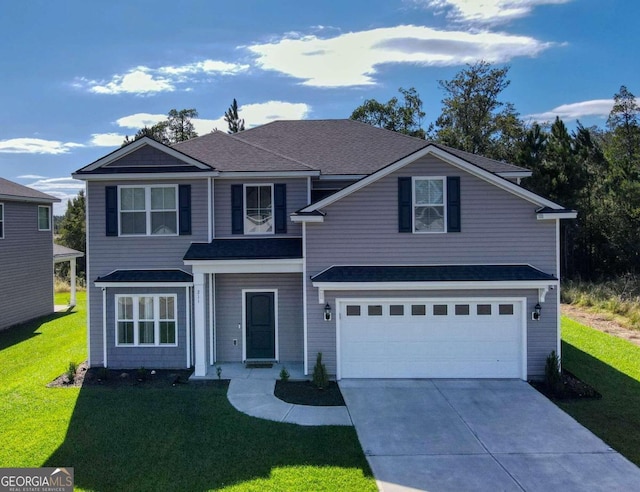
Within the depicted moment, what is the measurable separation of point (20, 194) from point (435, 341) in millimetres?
17472

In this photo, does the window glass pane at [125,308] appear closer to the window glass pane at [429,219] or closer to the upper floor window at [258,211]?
the upper floor window at [258,211]

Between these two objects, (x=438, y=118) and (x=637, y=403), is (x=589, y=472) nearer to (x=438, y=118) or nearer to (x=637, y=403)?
(x=637, y=403)

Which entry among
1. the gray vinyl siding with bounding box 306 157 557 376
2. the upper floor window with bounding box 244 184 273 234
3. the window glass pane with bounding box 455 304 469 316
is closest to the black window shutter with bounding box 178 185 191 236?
the upper floor window with bounding box 244 184 273 234

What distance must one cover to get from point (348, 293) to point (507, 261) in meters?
4.08

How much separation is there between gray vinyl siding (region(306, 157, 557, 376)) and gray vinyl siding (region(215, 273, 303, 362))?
4.11 feet

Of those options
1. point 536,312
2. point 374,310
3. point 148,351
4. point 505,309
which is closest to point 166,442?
point 148,351

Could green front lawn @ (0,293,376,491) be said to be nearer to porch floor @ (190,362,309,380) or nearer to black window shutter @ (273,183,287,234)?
porch floor @ (190,362,309,380)

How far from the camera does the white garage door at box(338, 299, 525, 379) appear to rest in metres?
11.0

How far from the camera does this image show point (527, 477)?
262 inches

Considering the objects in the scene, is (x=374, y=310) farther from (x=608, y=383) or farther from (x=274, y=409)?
(x=608, y=383)

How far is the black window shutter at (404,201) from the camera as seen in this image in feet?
36.4

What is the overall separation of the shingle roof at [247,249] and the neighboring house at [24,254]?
1055cm

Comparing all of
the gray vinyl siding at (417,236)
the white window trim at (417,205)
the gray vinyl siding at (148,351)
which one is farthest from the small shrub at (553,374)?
the gray vinyl siding at (148,351)

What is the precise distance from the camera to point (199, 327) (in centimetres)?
1130
